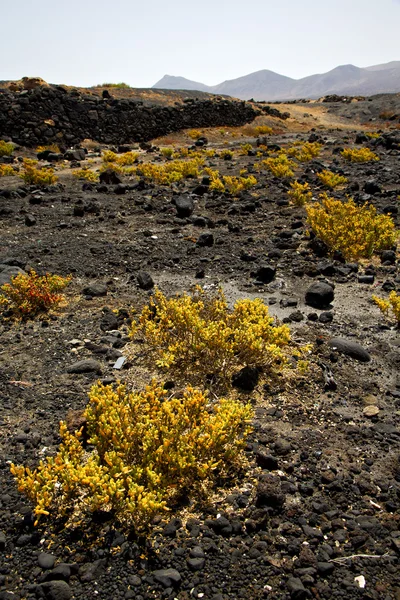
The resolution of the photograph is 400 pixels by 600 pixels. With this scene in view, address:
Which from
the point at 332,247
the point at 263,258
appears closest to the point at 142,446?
the point at 263,258

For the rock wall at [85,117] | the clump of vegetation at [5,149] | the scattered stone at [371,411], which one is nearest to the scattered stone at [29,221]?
the scattered stone at [371,411]

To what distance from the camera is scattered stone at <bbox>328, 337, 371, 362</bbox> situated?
4.21 meters

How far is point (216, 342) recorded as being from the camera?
156 inches

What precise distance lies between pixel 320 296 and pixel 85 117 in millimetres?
19450

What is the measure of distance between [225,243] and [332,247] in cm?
180

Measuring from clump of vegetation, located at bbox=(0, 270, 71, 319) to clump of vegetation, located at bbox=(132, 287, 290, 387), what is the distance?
1386mm

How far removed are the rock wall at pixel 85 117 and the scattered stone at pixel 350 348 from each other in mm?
17929

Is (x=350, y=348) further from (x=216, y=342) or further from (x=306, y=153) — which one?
(x=306, y=153)

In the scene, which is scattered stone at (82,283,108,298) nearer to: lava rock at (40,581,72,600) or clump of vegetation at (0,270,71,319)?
clump of vegetation at (0,270,71,319)

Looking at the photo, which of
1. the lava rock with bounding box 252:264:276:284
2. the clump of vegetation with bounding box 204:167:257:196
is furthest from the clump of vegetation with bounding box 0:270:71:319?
the clump of vegetation with bounding box 204:167:257:196

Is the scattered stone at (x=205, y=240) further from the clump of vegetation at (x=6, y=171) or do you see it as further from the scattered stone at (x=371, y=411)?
the clump of vegetation at (x=6, y=171)

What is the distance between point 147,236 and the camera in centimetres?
793

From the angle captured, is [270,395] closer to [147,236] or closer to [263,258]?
[263,258]

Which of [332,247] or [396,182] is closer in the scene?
[332,247]
